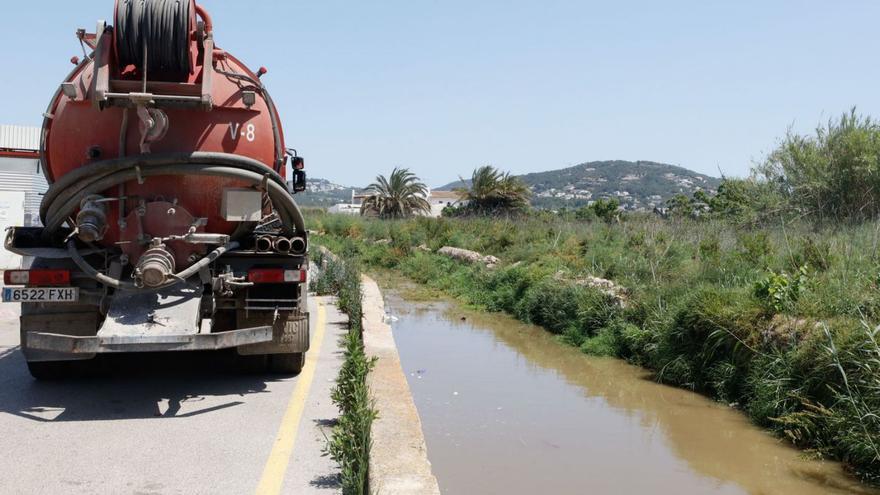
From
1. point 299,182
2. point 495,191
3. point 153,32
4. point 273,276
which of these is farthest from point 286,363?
point 495,191

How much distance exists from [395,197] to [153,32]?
56443mm

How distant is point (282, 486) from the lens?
5.47 meters

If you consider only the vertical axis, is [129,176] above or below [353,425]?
above

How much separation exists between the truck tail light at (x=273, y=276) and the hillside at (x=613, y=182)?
437ft

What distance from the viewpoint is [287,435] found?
21.9 ft

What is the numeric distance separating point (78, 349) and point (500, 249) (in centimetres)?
1976

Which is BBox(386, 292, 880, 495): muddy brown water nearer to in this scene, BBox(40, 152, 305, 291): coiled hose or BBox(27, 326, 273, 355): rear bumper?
BBox(27, 326, 273, 355): rear bumper

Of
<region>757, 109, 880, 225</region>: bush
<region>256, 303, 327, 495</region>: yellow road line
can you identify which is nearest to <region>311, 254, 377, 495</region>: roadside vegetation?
<region>256, 303, 327, 495</region>: yellow road line

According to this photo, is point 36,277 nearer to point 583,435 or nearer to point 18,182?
point 583,435

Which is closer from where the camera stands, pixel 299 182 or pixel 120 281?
pixel 120 281

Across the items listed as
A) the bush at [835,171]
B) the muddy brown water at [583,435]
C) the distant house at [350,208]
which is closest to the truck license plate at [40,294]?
the muddy brown water at [583,435]

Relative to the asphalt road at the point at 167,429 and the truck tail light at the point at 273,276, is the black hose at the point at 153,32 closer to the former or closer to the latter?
the truck tail light at the point at 273,276

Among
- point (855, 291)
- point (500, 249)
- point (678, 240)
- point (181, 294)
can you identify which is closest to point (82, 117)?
point (181, 294)

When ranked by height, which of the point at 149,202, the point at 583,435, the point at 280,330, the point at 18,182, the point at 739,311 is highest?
the point at 18,182
